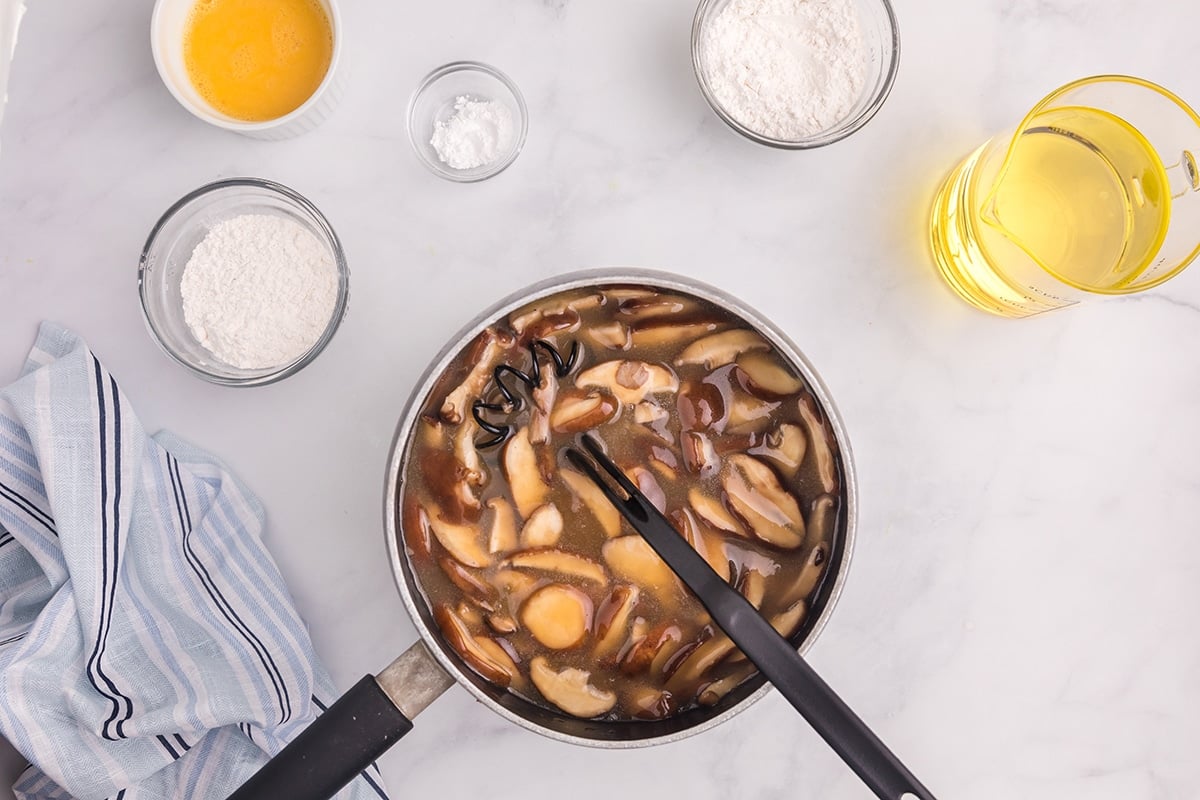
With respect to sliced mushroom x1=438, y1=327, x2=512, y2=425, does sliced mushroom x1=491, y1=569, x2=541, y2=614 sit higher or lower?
lower

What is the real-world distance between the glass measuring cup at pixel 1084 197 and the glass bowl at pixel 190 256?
68 cm

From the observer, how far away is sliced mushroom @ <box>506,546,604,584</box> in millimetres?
934

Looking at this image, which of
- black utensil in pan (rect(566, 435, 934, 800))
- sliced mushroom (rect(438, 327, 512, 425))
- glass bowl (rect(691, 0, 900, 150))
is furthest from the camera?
glass bowl (rect(691, 0, 900, 150))

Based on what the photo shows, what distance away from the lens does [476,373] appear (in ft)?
3.00

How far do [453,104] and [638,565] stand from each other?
0.57 meters

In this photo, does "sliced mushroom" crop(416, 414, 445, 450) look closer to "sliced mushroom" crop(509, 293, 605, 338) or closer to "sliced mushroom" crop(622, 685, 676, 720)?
"sliced mushroom" crop(509, 293, 605, 338)

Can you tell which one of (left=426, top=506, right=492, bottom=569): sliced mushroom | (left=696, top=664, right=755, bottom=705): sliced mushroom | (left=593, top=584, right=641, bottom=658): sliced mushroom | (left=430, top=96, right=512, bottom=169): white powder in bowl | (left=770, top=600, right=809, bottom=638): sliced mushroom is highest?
(left=430, top=96, right=512, bottom=169): white powder in bowl

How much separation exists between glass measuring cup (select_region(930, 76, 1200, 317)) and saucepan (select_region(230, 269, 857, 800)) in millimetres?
270

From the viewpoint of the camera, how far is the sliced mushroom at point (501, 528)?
0.94 metres

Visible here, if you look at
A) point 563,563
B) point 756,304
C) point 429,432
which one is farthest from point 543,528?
point 756,304

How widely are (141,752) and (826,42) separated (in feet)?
3.46

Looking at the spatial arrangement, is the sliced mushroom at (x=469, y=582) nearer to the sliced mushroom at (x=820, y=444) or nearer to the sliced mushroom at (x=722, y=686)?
the sliced mushroom at (x=722, y=686)

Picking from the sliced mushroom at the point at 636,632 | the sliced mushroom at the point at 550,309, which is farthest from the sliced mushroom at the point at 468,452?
the sliced mushroom at the point at 636,632

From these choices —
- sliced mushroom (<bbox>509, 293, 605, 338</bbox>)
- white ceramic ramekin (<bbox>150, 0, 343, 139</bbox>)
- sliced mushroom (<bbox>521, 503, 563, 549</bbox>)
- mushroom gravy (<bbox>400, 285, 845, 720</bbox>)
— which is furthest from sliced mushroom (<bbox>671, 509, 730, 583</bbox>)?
white ceramic ramekin (<bbox>150, 0, 343, 139</bbox>)
